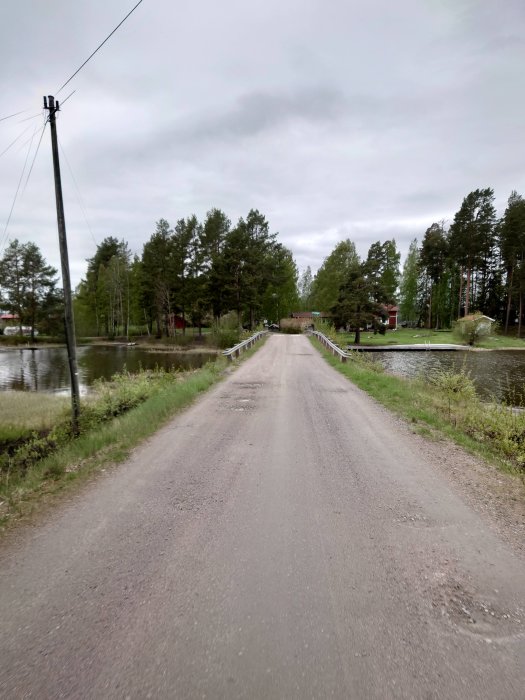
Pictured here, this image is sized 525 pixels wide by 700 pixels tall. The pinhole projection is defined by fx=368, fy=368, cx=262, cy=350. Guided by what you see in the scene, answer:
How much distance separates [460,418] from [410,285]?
67.1 meters

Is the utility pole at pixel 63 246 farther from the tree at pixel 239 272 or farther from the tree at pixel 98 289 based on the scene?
the tree at pixel 98 289

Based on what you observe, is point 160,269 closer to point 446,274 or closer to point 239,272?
point 239,272

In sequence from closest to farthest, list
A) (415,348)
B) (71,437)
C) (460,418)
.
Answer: (460,418) → (71,437) → (415,348)

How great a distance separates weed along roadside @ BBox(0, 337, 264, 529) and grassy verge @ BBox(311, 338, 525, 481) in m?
5.76

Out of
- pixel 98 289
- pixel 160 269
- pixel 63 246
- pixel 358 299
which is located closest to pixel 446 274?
pixel 358 299

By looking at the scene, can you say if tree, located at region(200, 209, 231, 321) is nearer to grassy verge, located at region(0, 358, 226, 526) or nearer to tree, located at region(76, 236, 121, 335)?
tree, located at region(76, 236, 121, 335)

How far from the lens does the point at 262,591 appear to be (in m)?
2.93

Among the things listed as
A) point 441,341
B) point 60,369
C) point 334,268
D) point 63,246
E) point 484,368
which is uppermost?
point 334,268

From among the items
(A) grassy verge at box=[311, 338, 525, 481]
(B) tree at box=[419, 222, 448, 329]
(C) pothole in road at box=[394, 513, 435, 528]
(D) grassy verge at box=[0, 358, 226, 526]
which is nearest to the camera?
(C) pothole in road at box=[394, 513, 435, 528]

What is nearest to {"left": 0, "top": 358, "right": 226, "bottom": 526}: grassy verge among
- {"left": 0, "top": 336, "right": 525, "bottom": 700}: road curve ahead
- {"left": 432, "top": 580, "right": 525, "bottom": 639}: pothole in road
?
{"left": 0, "top": 336, "right": 525, "bottom": 700}: road curve ahead

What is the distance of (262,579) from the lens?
308 cm

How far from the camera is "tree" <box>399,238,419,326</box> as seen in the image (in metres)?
70.6

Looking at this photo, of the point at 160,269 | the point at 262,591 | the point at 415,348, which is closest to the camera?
the point at 262,591

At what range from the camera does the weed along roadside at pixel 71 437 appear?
16.6 ft
